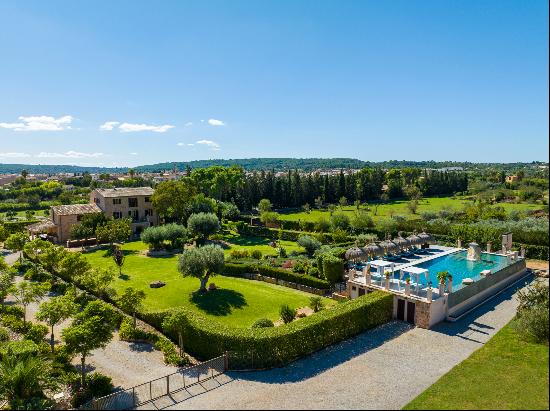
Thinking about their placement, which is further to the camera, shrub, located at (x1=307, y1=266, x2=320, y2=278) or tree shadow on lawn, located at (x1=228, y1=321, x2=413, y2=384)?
shrub, located at (x1=307, y1=266, x2=320, y2=278)

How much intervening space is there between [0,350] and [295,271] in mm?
21520

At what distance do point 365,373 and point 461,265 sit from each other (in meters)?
21.6

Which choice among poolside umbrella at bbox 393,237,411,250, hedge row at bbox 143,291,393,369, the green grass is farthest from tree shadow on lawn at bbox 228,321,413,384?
poolside umbrella at bbox 393,237,411,250

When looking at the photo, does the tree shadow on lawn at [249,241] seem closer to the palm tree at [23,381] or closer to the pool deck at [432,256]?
the pool deck at [432,256]

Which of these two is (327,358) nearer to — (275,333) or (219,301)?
(275,333)

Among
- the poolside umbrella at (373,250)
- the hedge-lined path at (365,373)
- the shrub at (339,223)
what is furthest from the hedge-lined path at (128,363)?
the shrub at (339,223)

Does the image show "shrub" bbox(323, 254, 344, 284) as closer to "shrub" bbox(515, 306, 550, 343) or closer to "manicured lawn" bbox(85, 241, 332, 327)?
"manicured lawn" bbox(85, 241, 332, 327)

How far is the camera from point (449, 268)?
34531 millimetres

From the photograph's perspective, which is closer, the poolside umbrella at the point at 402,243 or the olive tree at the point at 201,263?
the olive tree at the point at 201,263

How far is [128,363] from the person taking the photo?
20.5m

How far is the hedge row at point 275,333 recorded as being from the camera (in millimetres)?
18812

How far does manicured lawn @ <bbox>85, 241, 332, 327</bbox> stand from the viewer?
86.9ft

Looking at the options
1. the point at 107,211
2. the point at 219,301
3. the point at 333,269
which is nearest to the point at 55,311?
the point at 219,301

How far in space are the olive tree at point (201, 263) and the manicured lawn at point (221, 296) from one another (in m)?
1.57
